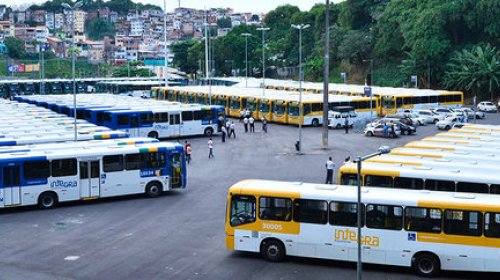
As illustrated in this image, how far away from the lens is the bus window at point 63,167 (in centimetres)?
2894

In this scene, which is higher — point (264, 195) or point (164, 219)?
point (264, 195)

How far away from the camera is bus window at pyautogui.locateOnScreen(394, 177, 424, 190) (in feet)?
79.7

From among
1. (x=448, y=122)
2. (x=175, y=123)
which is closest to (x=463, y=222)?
(x=175, y=123)

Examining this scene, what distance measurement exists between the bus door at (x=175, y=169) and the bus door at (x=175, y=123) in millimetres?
21107

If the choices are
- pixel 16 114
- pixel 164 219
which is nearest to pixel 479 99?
pixel 16 114

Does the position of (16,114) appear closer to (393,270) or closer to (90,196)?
(90,196)

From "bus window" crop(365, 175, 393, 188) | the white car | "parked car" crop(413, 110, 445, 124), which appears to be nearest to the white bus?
"bus window" crop(365, 175, 393, 188)

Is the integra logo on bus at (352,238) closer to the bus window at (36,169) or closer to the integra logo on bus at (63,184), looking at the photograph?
the integra logo on bus at (63,184)

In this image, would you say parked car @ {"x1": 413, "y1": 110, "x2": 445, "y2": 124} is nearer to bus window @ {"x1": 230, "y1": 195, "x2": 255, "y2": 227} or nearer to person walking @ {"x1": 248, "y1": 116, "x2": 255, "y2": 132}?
person walking @ {"x1": 248, "y1": 116, "x2": 255, "y2": 132}

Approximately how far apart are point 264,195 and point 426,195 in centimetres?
459

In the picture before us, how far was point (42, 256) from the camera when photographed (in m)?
21.9

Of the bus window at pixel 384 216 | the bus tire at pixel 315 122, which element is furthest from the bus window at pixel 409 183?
the bus tire at pixel 315 122

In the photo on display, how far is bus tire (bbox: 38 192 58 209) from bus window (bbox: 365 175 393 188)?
12.6 metres

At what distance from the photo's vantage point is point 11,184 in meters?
28.1
